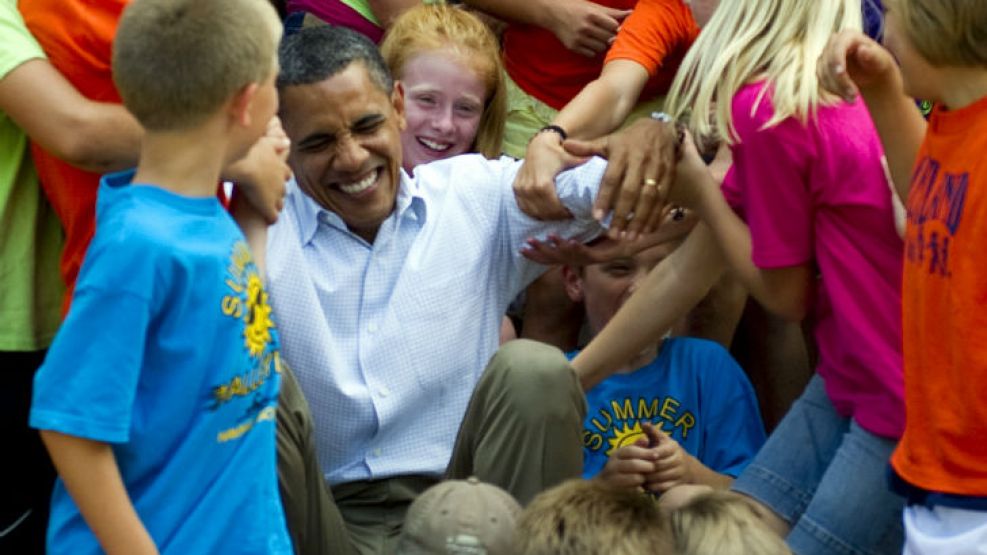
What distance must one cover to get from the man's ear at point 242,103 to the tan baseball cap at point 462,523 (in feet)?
2.43

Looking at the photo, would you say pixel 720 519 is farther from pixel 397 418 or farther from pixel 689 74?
pixel 689 74

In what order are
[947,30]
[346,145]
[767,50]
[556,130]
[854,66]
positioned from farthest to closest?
[556,130]
[346,145]
[767,50]
[854,66]
[947,30]

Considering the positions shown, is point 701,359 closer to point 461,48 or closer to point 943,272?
point 461,48

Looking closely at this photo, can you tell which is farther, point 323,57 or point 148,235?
point 323,57

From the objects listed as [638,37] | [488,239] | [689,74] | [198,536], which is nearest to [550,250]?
[488,239]

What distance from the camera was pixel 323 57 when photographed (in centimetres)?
358

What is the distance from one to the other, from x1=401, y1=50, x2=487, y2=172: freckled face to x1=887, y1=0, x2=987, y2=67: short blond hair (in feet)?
5.37

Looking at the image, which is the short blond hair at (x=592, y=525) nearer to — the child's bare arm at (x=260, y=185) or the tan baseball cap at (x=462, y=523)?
the tan baseball cap at (x=462, y=523)

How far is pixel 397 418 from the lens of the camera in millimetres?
3525

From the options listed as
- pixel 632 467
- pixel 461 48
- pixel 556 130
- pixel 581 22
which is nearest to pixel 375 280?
pixel 556 130

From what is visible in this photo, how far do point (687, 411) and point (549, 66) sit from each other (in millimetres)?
1067

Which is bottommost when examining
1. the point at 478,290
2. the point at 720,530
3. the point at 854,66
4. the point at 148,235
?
the point at 478,290

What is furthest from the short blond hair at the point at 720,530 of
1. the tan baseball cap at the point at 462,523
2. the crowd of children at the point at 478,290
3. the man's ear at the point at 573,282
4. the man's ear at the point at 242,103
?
the man's ear at the point at 573,282

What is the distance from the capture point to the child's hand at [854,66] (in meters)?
3.00
